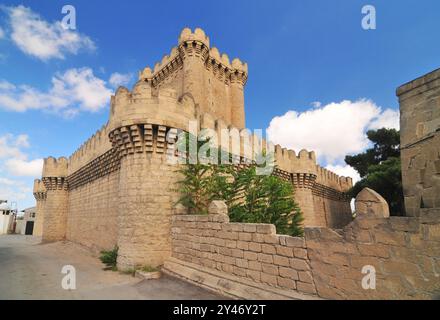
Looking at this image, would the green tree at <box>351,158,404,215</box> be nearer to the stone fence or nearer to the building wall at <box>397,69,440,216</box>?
the building wall at <box>397,69,440,216</box>

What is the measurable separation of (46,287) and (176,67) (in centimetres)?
1692

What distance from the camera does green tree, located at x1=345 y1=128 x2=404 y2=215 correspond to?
18.4m

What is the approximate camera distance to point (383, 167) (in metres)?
19.5

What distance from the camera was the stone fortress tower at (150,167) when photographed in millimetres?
9062

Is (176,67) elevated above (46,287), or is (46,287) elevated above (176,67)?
(176,67)

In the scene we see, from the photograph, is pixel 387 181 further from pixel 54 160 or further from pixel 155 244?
pixel 54 160

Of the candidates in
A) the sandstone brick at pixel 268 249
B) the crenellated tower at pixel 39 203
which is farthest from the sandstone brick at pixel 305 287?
the crenellated tower at pixel 39 203

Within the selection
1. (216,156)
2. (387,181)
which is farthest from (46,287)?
(387,181)

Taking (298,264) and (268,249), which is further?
(268,249)

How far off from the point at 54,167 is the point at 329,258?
2218 cm

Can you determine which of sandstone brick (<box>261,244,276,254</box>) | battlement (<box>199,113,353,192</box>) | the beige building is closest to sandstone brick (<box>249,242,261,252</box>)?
sandstone brick (<box>261,244,276,254</box>)

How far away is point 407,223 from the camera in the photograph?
354 cm

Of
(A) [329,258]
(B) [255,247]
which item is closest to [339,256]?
(A) [329,258]

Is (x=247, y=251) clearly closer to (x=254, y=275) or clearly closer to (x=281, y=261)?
(x=254, y=275)
